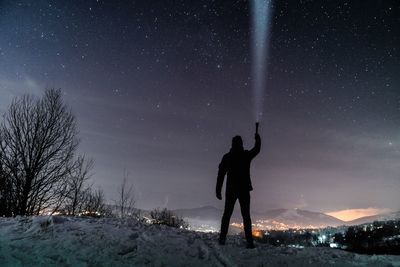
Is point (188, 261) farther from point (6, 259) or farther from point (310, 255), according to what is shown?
point (6, 259)

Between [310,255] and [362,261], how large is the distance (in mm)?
934

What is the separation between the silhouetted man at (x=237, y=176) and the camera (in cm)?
802

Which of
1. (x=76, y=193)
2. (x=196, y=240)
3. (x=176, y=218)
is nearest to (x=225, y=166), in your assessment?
(x=196, y=240)

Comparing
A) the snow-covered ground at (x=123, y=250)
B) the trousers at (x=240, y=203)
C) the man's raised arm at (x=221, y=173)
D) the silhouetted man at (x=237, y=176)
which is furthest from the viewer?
the man's raised arm at (x=221, y=173)

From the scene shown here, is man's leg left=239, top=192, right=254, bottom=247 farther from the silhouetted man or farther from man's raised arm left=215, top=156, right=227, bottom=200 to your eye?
man's raised arm left=215, top=156, right=227, bottom=200

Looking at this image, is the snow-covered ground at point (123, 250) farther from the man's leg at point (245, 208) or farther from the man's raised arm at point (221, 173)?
the man's raised arm at point (221, 173)

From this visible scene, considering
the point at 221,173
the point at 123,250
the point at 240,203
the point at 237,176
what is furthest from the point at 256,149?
the point at 123,250

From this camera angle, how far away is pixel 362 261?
625 cm

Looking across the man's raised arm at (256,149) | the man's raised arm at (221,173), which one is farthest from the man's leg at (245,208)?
the man's raised arm at (256,149)

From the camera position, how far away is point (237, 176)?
8.10m

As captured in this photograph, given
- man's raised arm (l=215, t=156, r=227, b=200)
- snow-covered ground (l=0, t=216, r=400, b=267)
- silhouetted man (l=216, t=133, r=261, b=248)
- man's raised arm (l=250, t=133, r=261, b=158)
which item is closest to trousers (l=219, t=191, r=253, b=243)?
silhouetted man (l=216, t=133, r=261, b=248)

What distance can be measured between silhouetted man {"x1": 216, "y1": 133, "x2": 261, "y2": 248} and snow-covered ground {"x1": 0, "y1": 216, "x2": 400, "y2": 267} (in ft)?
3.48

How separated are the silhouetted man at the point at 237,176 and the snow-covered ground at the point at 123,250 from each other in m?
1.06

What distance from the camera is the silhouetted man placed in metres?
8.02
